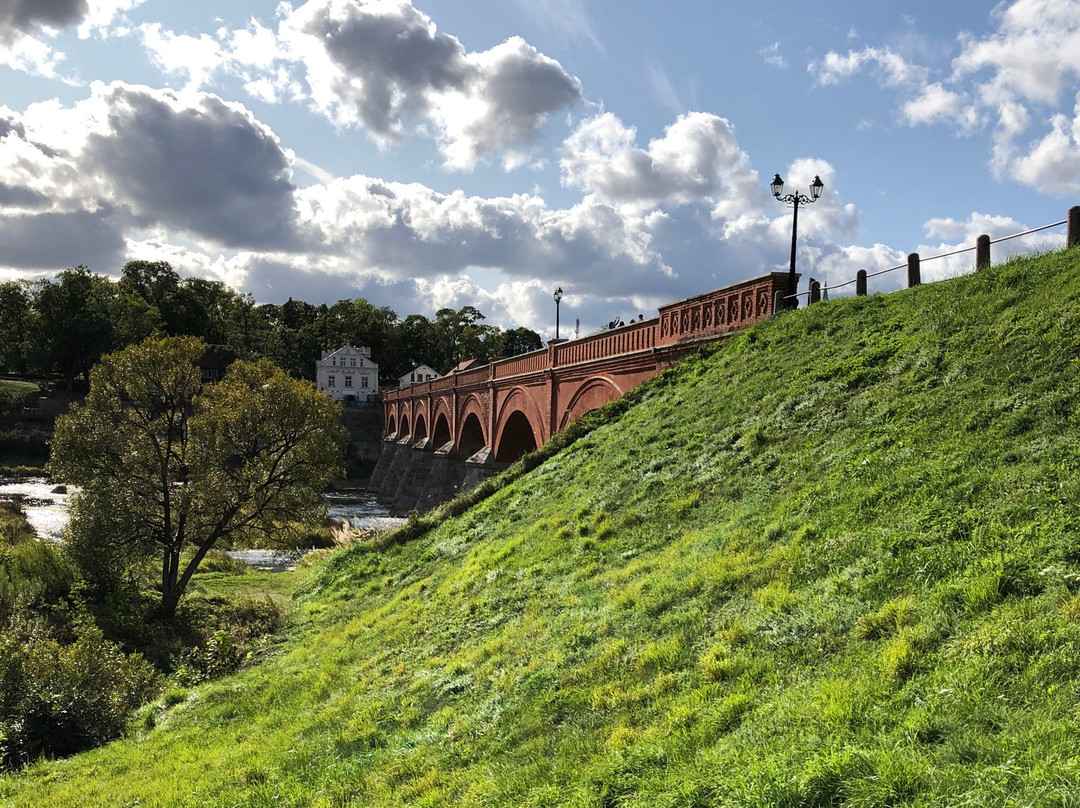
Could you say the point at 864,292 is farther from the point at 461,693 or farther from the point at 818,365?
the point at 461,693

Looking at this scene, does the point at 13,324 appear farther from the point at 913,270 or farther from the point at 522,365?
the point at 913,270

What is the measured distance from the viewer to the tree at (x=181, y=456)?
18.4 m

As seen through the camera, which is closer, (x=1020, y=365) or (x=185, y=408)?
(x=1020, y=365)

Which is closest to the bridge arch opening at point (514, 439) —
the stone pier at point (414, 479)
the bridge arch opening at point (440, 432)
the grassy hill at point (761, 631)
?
the grassy hill at point (761, 631)

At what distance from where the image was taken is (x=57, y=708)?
33.0ft

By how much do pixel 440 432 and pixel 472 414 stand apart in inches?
516

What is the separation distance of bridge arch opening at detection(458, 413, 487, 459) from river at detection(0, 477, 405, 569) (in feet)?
18.3

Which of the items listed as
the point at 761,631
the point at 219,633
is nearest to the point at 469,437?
the point at 219,633

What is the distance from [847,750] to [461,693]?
4233 millimetres

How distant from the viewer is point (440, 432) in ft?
172

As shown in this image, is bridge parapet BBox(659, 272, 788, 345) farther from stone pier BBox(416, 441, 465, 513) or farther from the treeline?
the treeline

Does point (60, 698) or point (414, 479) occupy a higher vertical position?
point (414, 479)

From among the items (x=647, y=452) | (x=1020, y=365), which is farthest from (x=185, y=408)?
(x=1020, y=365)

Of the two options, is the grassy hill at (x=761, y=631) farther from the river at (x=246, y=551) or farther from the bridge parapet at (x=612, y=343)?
the river at (x=246, y=551)
